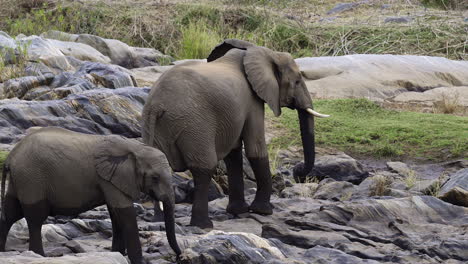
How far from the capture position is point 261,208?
9992 mm

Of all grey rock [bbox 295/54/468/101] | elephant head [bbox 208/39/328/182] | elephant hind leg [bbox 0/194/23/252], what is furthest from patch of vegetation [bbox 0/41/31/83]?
elephant hind leg [bbox 0/194/23/252]

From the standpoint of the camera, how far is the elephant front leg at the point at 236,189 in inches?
398

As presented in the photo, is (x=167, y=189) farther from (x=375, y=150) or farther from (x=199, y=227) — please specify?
(x=375, y=150)

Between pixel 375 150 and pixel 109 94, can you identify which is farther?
pixel 375 150

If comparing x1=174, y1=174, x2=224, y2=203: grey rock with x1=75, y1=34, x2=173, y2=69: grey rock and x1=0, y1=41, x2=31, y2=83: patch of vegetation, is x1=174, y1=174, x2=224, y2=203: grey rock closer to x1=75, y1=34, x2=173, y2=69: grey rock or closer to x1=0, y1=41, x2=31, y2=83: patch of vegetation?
x1=0, y1=41, x2=31, y2=83: patch of vegetation

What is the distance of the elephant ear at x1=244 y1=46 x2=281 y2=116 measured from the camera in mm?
9859

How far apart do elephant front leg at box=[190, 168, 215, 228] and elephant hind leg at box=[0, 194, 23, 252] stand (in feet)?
6.86

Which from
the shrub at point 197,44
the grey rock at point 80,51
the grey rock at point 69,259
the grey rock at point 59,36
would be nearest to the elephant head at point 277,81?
the grey rock at point 69,259

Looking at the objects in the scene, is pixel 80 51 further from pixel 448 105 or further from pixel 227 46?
pixel 227 46

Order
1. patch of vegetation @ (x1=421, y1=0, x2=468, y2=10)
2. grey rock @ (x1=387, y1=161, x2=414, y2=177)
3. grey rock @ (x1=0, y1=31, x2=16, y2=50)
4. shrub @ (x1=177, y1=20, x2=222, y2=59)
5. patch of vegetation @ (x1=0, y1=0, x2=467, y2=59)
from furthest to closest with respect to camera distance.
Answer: patch of vegetation @ (x1=421, y1=0, x2=468, y2=10), patch of vegetation @ (x1=0, y1=0, x2=467, y2=59), shrub @ (x1=177, y1=20, x2=222, y2=59), grey rock @ (x1=0, y1=31, x2=16, y2=50), grey rock @ (x1=387, y1=161, x2=414, y2=177)

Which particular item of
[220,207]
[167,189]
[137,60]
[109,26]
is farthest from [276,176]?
[109,26]

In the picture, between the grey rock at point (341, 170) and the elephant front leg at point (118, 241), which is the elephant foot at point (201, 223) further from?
A: the grey rock at point (341, 170)

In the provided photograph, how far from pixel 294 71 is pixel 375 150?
5.36 meters

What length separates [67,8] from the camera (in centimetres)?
2473
